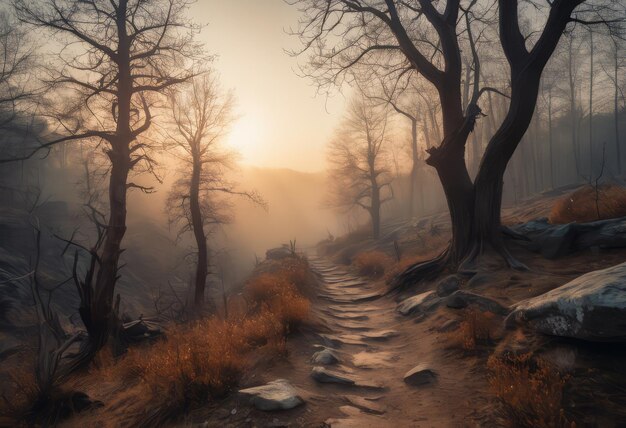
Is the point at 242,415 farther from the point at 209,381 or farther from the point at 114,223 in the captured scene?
the point at 114,223

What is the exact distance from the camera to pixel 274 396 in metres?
3.63

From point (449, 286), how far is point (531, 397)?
489cm

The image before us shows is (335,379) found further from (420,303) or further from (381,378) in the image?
(420,303)

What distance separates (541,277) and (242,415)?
6014 millimetres

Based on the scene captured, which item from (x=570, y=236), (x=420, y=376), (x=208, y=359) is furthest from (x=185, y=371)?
(x=570, y=236)

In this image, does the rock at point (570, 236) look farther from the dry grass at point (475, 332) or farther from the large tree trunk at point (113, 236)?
the large tree trunk at point (113, 236)

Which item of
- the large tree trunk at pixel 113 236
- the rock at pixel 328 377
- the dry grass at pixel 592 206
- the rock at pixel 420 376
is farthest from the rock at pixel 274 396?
the dry grass at pixel 592 206

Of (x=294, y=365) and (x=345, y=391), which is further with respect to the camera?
(x=294, y=365)

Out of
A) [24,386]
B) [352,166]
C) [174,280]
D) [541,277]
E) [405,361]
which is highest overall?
[352,166]

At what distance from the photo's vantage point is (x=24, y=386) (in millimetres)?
4445

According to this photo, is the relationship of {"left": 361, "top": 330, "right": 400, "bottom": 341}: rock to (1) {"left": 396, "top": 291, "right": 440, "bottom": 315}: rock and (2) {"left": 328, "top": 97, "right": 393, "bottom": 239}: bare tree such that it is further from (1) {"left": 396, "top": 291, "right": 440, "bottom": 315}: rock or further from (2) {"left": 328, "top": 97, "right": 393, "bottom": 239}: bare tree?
(2) {"left": 328, "top": 97, "right": 393, "bottom": 239}: bare tree

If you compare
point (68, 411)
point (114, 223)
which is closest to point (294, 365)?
point (68, 411)

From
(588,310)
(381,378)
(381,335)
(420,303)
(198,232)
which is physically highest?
(198,232)

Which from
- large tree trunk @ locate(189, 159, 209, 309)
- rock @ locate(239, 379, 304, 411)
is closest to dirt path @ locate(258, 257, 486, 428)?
rock @ locate(239, 379, 304, 411)
